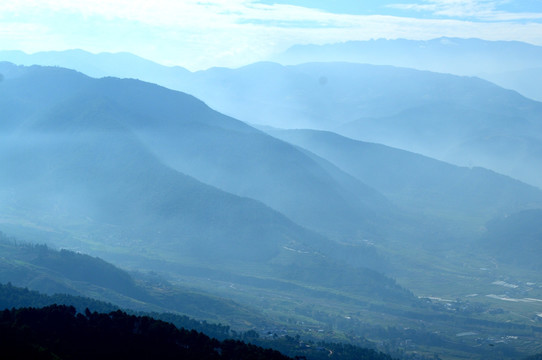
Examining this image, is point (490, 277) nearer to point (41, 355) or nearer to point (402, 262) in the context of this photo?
point (402, 262)

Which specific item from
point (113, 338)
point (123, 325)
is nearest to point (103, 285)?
point (123, 325)

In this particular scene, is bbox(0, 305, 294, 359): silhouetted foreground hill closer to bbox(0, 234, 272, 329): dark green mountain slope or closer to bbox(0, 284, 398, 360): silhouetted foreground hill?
bbox(0, 284, 398, 360): silhouetted foreground hill

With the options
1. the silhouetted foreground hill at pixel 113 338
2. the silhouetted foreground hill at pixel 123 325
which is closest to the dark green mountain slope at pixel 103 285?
the silhouetted foreground hill at pixel 123 325

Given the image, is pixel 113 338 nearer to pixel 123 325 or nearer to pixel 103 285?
pixel 123 325

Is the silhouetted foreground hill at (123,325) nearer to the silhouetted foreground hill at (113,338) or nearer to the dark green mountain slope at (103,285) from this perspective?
the silhouetted foreground hill at (113,338)

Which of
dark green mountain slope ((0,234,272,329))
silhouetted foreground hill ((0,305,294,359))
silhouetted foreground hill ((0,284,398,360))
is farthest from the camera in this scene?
dark green mountain slope ((0,234,272,329))

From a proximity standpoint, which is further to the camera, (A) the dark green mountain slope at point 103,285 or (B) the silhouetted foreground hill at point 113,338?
(A) the dark green mountain slope at point 103,285

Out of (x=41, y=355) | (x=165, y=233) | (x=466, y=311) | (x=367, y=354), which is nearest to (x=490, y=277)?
(x=466, y=311)

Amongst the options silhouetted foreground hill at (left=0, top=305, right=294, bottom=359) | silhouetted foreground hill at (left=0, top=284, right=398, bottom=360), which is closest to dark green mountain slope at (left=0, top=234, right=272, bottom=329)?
silhouetted foreground hill at (left=0, top=284, right=398, bottom=360)
